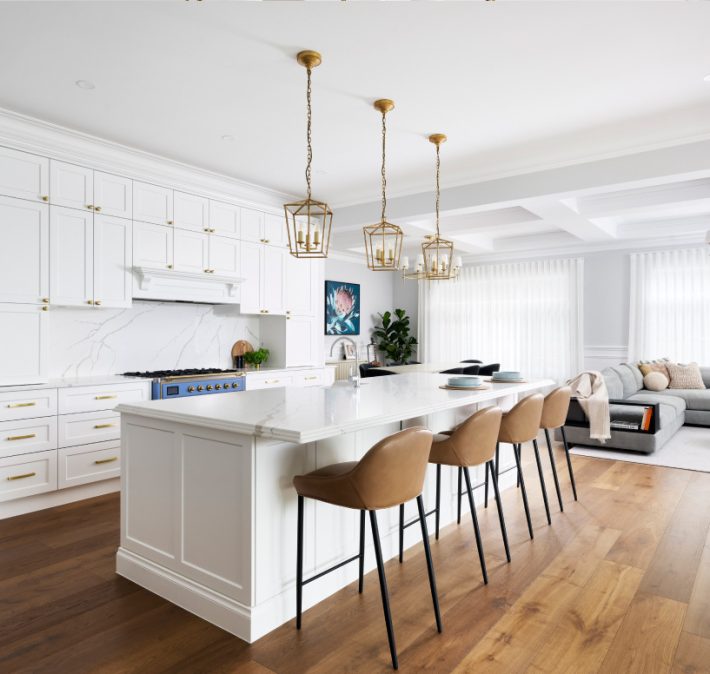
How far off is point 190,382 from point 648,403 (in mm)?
4602

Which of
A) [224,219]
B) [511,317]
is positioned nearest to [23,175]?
[224,219]

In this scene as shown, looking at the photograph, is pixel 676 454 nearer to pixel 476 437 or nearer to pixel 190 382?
pixel 476 437

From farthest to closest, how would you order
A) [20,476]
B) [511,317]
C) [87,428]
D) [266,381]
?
[511,317] → [266,381] → [87,428] → [20,476]

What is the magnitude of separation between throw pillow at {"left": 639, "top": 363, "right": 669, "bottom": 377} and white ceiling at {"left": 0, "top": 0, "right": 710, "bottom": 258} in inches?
141

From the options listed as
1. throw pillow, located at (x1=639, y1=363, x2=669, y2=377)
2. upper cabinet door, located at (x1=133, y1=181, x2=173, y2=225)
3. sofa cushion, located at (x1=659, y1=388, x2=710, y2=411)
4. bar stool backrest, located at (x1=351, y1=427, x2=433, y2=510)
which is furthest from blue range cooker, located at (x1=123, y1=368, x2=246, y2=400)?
throw pillow, located at (x1=639, y1=363, x2=669, y2=377)

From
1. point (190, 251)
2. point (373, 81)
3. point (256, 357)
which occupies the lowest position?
point (256, 357)

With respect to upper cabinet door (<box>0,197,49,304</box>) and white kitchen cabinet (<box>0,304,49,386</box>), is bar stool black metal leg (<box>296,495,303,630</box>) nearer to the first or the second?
white kitchen cabinet (<box>0,304,49,386</box>)

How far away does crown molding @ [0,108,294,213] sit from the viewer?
3.71 meters

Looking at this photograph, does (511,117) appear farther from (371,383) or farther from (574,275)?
(574,275)

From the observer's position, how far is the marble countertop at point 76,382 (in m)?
3.64

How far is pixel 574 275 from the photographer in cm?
809

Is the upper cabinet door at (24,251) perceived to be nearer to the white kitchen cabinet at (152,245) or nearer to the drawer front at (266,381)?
the white kitchen cabinet at (152,245)

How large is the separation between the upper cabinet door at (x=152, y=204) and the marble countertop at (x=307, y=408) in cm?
226

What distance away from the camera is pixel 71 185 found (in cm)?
400
